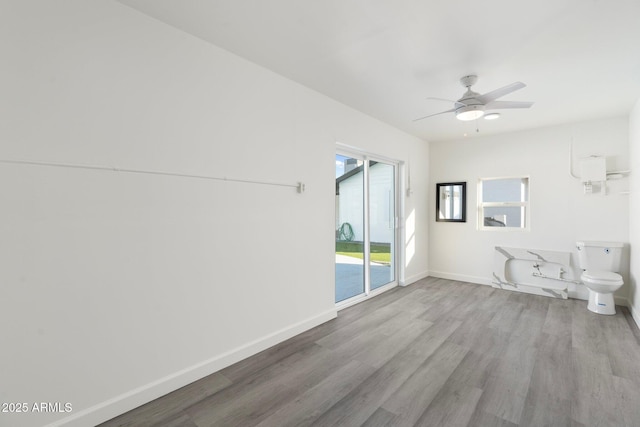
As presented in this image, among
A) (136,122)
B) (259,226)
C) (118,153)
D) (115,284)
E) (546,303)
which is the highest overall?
(136,122)

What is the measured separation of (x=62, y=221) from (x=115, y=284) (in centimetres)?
48

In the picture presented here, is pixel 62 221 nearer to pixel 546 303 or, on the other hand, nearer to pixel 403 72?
pixel 403 72

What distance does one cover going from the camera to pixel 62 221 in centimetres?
167

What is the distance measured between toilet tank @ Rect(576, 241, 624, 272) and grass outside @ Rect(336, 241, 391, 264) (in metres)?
2.64

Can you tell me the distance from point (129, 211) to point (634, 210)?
5431 mm

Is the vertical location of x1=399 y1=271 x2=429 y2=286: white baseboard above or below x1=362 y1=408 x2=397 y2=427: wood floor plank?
above

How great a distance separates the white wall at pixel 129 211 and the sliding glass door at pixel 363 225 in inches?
44.4

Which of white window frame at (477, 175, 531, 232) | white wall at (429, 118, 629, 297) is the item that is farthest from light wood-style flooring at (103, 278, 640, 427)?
white window frame at (477, 175, 531, 232)

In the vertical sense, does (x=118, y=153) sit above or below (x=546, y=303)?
above

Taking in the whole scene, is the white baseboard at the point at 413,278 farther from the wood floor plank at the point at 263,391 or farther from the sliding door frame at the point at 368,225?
the wood floor plank at the point at 263,391

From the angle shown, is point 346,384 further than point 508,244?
No

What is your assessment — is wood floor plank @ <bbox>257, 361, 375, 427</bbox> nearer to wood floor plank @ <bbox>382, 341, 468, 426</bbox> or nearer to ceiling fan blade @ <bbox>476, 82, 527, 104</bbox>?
wood floor plank @ <bbox>382, 341, 468, 426</bbox>

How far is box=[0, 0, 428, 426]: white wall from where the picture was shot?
1569 millimetres

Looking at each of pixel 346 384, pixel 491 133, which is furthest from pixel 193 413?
pixel 491 133
